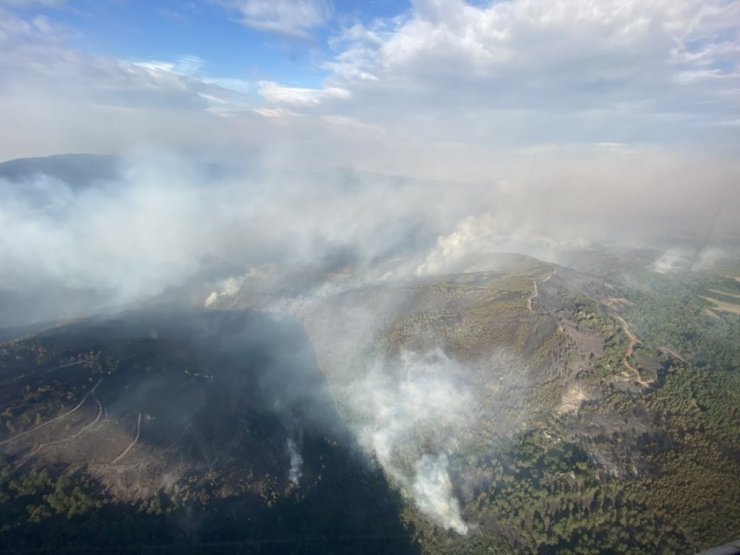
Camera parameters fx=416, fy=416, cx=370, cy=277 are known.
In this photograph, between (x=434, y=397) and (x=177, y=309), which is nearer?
(x=434, y=397)

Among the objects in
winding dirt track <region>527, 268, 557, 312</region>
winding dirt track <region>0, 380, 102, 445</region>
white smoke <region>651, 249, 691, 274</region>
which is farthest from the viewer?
white smoke <region>651, 249, 691, 274</region>

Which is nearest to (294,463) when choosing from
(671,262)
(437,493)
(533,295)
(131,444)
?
(437,493)

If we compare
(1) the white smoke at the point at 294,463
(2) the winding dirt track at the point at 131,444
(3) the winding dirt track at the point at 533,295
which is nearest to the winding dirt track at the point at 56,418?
(2) the winding dirt track at the point at 131,444

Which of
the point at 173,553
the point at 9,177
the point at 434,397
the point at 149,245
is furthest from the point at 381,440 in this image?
the point at 9,177

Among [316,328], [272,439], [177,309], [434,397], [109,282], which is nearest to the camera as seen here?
[272,439]

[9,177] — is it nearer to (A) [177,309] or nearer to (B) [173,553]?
(A) [177,309]

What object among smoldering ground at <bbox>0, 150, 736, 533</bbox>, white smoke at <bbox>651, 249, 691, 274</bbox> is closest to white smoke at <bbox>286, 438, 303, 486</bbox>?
smoldering ground at <bbox>0, 150, 736, 533</bbox>

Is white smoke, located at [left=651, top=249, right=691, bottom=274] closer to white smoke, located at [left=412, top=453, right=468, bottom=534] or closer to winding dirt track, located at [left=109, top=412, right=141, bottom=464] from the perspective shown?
white smoke, located at [left=412, top=453, right=468, bottom=534]
